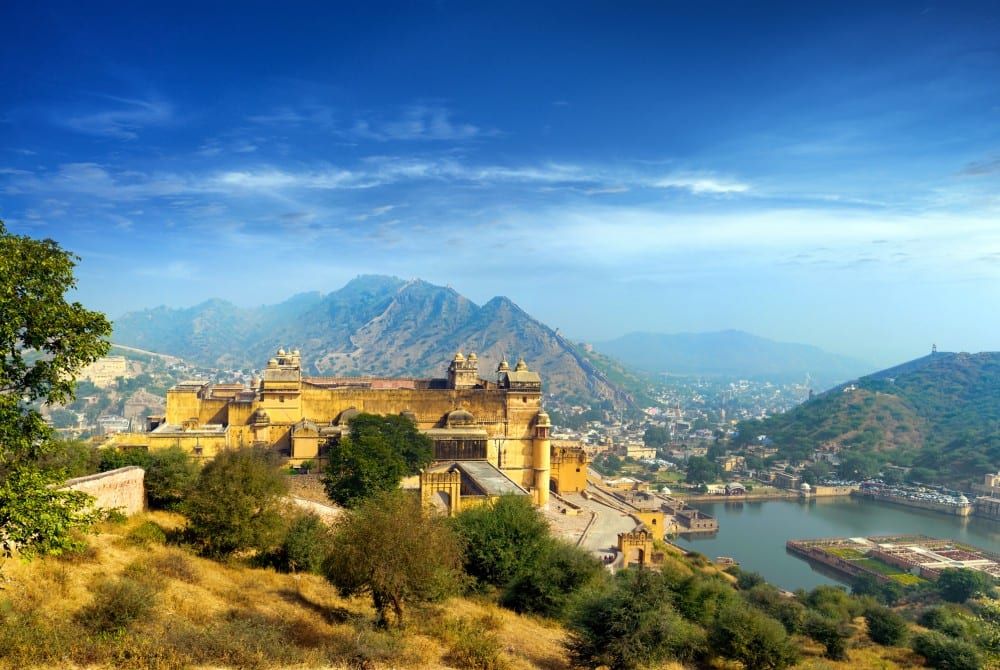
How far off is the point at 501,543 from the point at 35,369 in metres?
10.0

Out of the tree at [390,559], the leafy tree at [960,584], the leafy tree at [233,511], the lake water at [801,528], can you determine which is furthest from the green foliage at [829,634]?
the lake water at [801,528]

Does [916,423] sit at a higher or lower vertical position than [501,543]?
lower

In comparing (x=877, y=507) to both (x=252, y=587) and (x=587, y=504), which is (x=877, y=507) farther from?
(x=252, y=587)

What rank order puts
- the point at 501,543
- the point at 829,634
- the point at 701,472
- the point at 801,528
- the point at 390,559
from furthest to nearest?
the point at 701,472 → the point at 801,528 → the point at 829,634 → the point at 501,543 → the point at 390,559

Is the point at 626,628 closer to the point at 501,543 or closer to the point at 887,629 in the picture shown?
the point at 501,543

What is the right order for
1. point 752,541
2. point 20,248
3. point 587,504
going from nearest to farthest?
point 20,248 < point 587,504 < point 752,541

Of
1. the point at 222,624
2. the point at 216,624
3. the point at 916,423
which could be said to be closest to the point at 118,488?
the point at 216,624

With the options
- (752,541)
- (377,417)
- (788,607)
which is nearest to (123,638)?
(788,607)

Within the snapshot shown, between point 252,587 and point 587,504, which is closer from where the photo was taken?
point 252,587

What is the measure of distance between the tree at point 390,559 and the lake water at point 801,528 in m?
39.1

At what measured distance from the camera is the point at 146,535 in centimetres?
1277

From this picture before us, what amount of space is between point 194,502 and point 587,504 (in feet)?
71.9

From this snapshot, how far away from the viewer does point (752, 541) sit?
2184 inches

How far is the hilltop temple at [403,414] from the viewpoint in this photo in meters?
28.8
